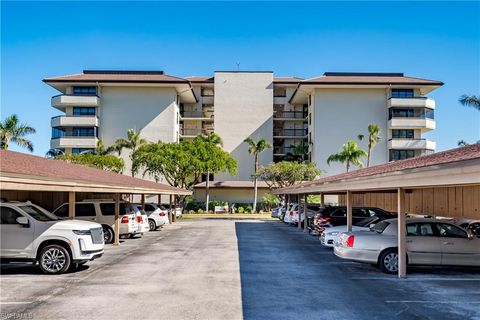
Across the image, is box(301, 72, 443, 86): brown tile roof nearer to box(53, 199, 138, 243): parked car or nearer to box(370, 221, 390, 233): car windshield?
box(53, 199, 138, 243): parked car

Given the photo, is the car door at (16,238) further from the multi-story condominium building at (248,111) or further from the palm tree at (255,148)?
the multi-story condominium building at (248,111)

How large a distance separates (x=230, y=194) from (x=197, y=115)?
1339 cm

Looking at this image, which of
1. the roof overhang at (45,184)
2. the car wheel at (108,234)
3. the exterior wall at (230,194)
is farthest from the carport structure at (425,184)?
the exterior wall at (230,194)

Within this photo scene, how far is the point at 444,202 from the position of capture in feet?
81.8

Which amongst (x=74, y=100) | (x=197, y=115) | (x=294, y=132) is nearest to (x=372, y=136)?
(x=294, y=132)

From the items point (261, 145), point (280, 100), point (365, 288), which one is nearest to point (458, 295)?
point (365, 288)

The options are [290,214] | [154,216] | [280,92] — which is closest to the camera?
[154,216]

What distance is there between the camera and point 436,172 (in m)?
9.25

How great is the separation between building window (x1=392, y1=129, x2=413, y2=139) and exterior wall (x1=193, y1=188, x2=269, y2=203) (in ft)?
56.8

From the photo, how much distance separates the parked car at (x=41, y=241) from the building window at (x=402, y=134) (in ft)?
177

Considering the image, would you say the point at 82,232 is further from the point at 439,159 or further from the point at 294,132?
the point at 294,132

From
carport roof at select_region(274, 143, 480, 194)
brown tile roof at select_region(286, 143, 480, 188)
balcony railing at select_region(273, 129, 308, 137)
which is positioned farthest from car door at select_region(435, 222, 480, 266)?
balcony railing at select_region(273, 129, 308, 137)

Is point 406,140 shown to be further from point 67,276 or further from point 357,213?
point 67,276

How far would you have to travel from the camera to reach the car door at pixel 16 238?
1316 centimetres
